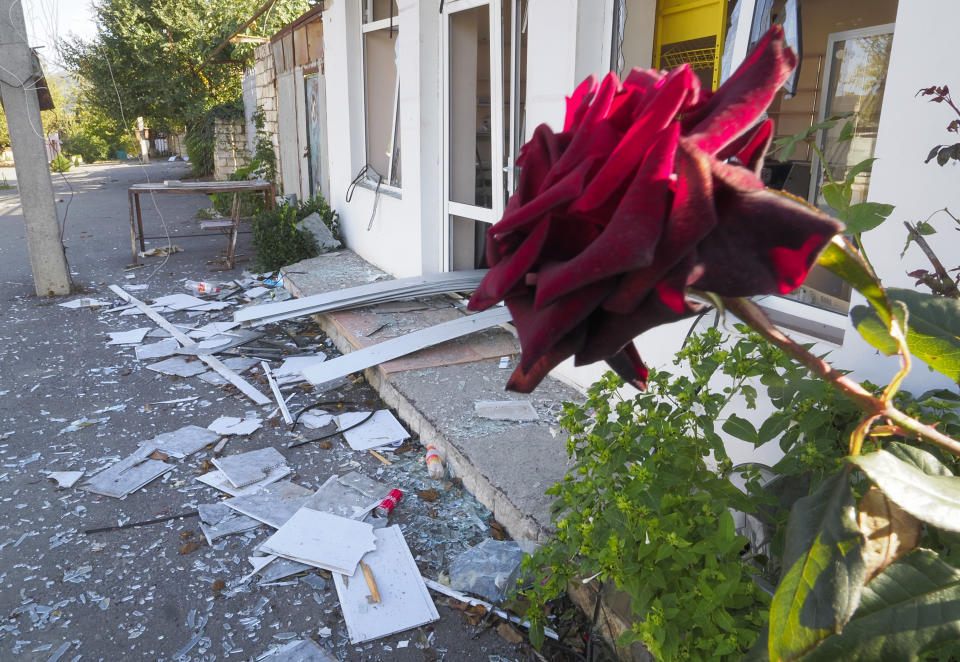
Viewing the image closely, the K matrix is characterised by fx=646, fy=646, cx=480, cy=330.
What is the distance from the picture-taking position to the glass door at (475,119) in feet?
16.3

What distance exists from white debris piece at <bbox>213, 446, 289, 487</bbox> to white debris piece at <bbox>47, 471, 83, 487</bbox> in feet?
2.59

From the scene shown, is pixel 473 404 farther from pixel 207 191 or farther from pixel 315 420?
pixel 207 191

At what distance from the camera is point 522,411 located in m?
3.97

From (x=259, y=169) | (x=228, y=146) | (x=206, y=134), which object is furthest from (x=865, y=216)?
(x=206, y=134)

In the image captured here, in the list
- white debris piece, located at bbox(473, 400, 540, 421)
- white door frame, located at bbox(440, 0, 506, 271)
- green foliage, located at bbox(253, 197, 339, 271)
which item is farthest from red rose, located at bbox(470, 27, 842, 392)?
green foliage, located at bbox(253, 197, 339, 271)

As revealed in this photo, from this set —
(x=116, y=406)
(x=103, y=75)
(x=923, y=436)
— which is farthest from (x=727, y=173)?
(x=103, y=75)

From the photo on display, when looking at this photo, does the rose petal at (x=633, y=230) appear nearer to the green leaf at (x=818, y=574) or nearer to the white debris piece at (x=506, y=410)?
the green leaf at (x=818, y=574)

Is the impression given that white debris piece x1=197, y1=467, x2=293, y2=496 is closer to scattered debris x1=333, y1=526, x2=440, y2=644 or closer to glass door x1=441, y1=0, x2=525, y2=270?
scattered debris x1=333, y1=526, x2=440, y2=644

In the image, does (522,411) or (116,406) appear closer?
(522,411)

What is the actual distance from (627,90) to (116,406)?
5274 mm

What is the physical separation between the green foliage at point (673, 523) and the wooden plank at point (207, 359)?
3600 mm

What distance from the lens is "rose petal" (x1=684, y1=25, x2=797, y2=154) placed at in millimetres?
440

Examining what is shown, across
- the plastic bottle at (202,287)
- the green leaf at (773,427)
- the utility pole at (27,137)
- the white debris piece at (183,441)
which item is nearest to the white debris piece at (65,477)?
the white debris piece at (183,441)

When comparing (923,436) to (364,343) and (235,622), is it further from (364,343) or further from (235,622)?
(364,343)
